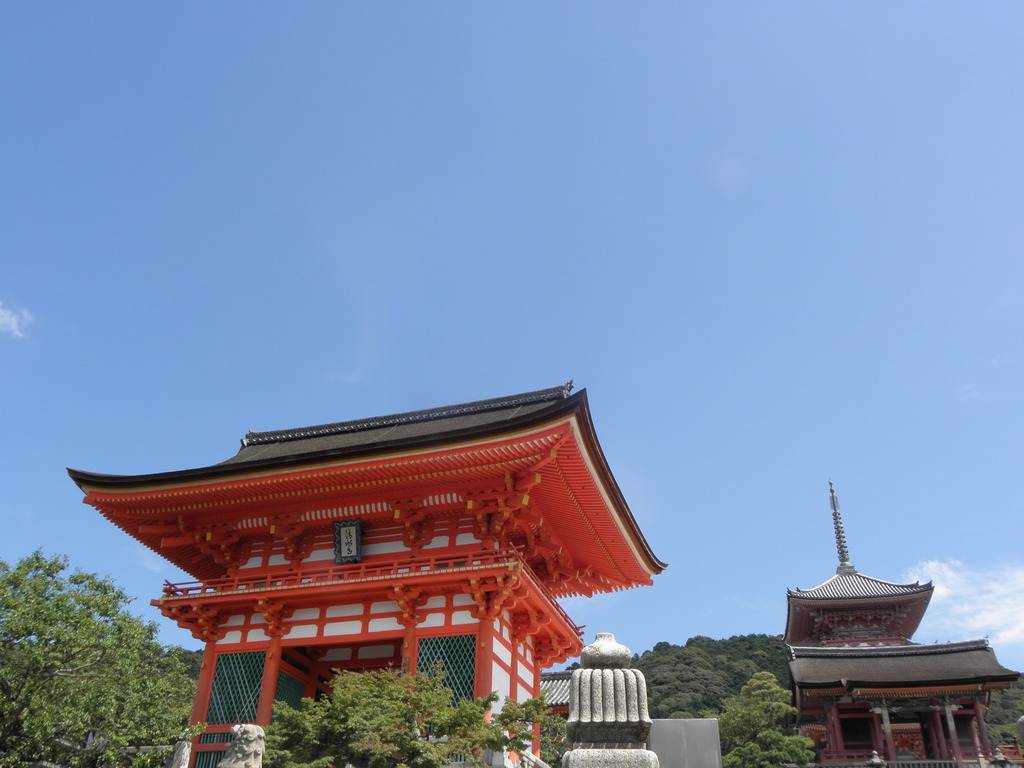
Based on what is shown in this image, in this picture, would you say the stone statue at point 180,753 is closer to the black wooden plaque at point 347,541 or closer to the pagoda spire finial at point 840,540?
the black wooden plaque at point 347,541

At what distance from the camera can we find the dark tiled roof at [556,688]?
34.7m

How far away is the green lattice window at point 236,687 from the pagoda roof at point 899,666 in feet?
65.2

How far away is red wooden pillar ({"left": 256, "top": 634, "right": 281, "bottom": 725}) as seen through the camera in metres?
16.9

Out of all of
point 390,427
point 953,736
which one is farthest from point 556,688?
point 390,427

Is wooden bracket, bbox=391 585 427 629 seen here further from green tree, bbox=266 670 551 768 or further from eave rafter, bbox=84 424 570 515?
green tree, bbox=266 670 551 768

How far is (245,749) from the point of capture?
9219 millimetres

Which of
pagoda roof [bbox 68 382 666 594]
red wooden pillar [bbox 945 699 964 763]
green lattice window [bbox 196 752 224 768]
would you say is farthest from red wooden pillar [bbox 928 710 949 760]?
green lattice window [bbox 196 752 224 768]

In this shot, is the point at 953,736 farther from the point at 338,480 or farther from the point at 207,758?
the point at 207,758

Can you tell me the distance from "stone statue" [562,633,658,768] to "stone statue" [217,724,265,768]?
453cm

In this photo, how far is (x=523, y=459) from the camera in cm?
1664

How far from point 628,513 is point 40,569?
1290cm

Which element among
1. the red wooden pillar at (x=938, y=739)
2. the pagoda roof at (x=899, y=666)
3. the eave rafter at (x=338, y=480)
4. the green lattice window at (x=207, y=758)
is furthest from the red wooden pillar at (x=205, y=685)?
the red wooden pillar at (x=938, y=739)

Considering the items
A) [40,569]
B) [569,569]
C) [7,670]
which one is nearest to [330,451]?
[40,569]

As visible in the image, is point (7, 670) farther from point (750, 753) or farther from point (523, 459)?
point (750, 753)
